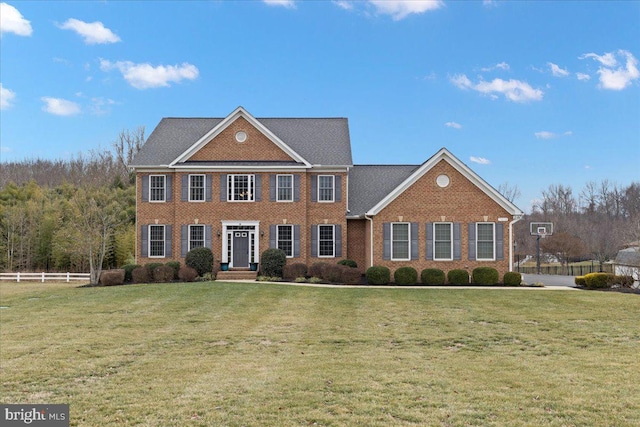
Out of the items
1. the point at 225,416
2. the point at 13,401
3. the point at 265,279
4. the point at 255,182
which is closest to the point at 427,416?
the point at 225,416

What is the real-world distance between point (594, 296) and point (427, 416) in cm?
1670

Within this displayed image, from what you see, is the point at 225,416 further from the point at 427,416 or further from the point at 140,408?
the point at 427,416

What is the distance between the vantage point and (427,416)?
6305 millimetres

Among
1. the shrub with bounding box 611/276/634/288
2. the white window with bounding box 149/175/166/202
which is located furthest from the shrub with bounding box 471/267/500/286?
the white window with bounding box 149/175/166/202

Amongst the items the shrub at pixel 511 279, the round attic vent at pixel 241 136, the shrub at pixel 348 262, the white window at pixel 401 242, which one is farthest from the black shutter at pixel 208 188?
the shrub at pixel 511 279

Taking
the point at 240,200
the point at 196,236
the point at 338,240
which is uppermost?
the point at 240,200

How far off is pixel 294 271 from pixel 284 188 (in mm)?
4819

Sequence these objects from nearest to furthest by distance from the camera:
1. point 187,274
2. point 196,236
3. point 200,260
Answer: point 187,274 → point 200,260 → point 196,236

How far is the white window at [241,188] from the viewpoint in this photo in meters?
28.4

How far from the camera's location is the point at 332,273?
81.8ft

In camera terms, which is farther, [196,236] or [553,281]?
[553,281]

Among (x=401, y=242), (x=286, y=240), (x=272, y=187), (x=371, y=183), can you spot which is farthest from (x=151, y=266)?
(x=371, y=183)

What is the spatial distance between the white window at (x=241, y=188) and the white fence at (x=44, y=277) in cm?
1204

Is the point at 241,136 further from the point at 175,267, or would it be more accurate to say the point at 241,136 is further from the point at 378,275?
the point at 378,275
